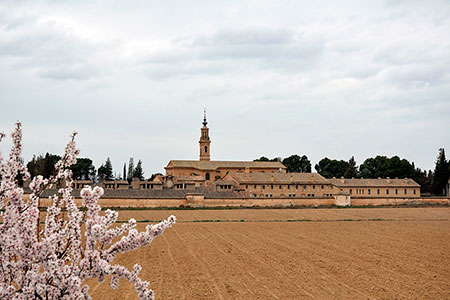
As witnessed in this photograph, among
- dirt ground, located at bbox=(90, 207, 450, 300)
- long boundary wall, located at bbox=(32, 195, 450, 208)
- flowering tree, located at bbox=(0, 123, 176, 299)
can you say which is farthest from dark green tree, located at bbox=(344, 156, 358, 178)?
flowering tree, located at bbox=(0, 123, 176, 299)

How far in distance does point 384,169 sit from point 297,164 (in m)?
37.4

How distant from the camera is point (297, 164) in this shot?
164m

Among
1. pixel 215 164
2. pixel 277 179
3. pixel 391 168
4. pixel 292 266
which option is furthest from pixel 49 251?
pixel 391 168

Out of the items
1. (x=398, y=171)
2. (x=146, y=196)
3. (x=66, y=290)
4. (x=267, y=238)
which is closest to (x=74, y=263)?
(x=66, y=290)

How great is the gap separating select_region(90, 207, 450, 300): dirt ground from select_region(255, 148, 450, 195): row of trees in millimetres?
73570

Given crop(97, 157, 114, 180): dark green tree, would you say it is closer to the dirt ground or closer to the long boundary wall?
the long boundary wall

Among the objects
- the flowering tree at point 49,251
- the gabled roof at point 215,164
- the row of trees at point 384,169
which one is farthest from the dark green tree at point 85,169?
the flowering tree at point 49,251

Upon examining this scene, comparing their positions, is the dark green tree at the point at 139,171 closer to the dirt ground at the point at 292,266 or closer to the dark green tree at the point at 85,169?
the dark green tree at the point at 85,169

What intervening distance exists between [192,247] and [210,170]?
89361 millimetres

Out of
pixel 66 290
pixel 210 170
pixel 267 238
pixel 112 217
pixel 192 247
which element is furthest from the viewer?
pixel 210 170

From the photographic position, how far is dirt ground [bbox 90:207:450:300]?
16.5m

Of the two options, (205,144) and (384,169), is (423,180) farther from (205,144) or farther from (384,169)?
(205,144)

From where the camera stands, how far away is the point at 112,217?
19.0 feet

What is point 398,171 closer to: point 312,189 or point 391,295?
point 312,189
